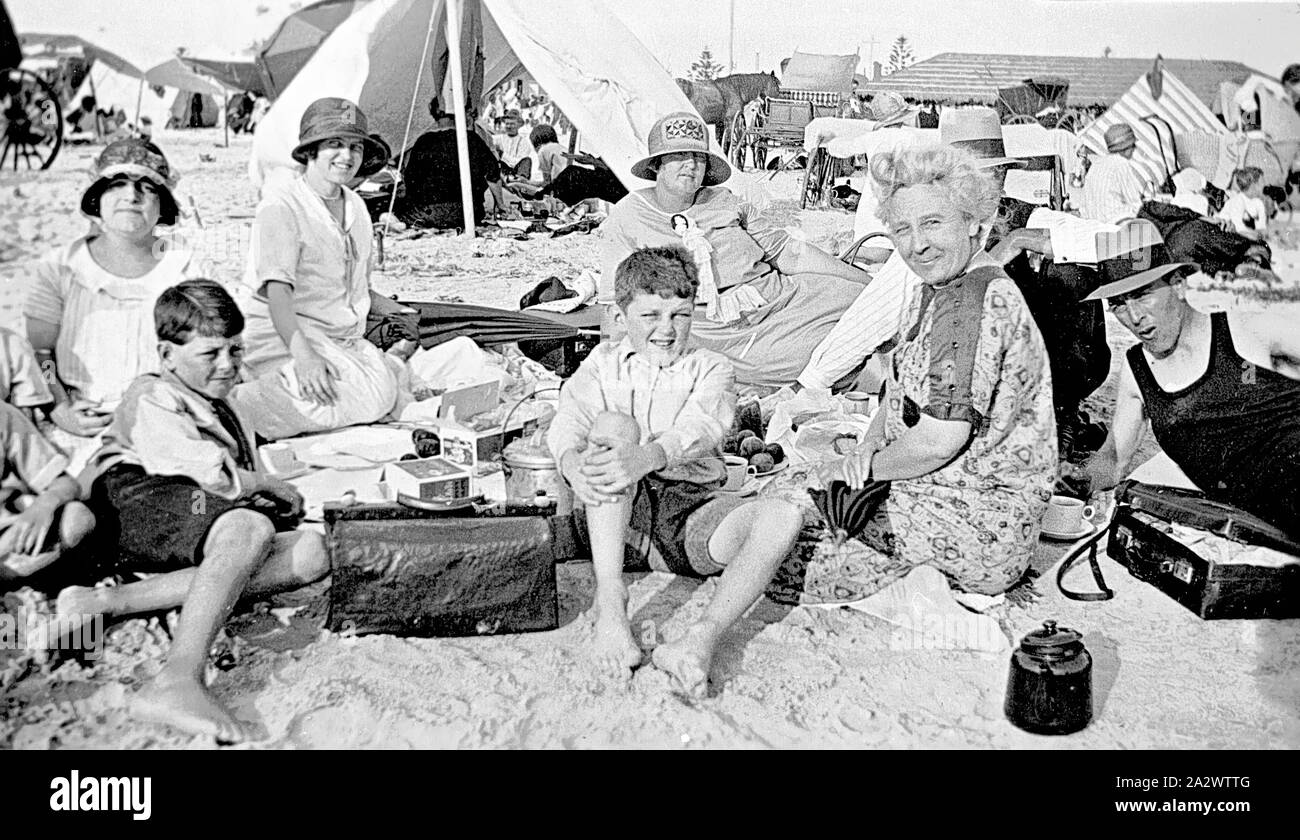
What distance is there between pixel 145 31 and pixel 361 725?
7.11ft

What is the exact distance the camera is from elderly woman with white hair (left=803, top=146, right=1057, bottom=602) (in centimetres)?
329

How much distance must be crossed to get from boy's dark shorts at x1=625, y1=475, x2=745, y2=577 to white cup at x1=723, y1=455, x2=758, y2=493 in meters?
0.10

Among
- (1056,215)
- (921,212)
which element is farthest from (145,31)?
(1056,215)

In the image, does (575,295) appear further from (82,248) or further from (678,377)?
(82,248)

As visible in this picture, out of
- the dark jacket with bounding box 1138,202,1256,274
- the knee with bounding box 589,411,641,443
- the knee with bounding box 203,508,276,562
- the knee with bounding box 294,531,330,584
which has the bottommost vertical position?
the knee with bounding box 294,531,330,584

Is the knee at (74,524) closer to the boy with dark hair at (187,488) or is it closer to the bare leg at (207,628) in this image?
the boy with dark hair at (187,488)

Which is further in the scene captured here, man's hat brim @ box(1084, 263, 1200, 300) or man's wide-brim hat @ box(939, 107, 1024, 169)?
man's hat brim @ box(1084, 263, 1200, 300)

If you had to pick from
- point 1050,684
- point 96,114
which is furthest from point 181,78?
point 1050,684

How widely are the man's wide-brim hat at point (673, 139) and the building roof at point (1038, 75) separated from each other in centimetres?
57

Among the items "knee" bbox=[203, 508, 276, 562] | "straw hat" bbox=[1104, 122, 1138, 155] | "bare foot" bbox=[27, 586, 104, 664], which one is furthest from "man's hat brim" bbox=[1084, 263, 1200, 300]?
"bare foot" bbox=[27, 586, 104, 664]

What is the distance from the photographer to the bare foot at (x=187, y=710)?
2.99 metres

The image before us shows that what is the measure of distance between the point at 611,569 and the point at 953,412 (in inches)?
44.5

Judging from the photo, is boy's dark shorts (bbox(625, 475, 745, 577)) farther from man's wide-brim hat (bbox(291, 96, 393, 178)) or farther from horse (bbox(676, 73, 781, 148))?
man's wide-brim hat (bbox(291, 96, 393, 178))
